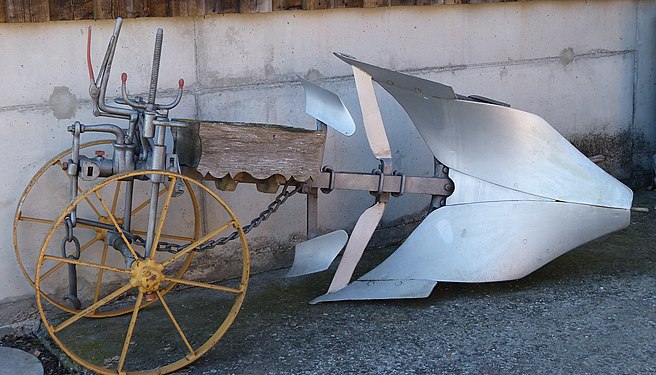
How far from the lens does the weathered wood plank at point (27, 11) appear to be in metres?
3.92

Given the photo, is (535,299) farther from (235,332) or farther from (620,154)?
(620,154)

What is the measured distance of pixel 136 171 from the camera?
3.54 metres

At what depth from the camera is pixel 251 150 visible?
384 centimetres

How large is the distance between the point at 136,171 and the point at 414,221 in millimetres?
2461

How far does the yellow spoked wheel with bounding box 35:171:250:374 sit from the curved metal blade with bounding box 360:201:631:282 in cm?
87

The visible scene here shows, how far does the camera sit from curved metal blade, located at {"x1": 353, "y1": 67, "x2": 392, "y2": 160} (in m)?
4.27

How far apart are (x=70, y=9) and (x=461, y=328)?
7.60ft

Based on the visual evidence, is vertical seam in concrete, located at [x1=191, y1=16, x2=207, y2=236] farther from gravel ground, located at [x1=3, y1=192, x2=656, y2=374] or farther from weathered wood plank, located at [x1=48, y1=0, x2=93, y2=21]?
weathered wood plank, located at [x1=48, y1=0, x2=93, y2=21]

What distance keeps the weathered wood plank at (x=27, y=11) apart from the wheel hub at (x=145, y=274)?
1252 mm

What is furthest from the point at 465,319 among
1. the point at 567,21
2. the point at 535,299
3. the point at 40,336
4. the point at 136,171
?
the point at 567,21

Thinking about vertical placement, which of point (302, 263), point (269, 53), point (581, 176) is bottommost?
point (302, 263)

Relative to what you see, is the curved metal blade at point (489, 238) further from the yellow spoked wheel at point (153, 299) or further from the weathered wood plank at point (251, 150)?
the yellow spoked wheel at point (153, 299)

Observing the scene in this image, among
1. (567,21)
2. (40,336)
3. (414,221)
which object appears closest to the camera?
(40,336)

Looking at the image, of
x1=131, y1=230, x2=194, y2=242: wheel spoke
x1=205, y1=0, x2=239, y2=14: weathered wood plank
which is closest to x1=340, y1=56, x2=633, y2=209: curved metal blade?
x1=205, y1=0, x2=239, y2=14: weathered wood plank
